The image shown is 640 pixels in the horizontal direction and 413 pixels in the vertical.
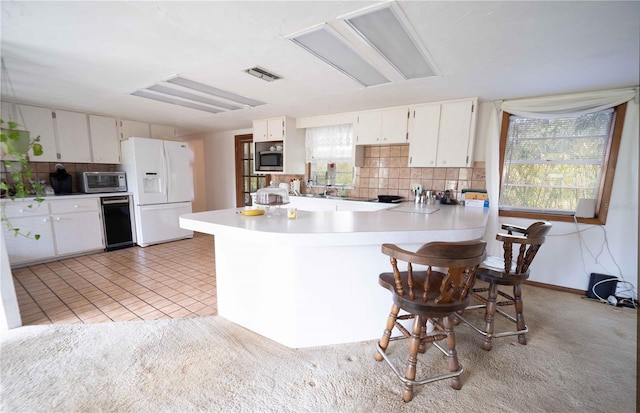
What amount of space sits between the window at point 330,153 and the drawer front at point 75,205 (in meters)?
3.38

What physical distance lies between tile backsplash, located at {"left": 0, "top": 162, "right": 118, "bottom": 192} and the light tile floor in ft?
4.28

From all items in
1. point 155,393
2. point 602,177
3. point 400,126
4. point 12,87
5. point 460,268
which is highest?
point 12,87

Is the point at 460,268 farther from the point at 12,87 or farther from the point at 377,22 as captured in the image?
the point at 12,87

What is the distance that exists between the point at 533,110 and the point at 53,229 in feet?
20.6

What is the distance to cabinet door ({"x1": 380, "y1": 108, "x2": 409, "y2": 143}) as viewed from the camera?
3.34 m

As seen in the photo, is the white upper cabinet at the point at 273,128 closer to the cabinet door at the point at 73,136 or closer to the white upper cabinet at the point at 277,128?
the white upper cabinet at the point at 277,128

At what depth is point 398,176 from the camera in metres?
3.67

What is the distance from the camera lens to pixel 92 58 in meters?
1.99

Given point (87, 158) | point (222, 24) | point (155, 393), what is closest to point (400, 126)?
point (222, 24)

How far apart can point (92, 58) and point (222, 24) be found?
1291 mm

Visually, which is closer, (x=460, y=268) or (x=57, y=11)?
(x=460, y=268)

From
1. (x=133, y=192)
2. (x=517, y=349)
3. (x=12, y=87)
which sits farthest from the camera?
(x=133, y=192)

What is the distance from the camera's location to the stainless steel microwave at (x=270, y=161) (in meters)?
4.30

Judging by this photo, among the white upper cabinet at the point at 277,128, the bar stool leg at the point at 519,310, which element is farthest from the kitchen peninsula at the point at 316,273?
the white upper cabinet at the point at 277,128
